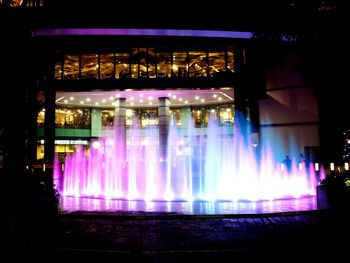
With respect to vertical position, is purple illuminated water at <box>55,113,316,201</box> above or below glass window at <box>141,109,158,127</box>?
below

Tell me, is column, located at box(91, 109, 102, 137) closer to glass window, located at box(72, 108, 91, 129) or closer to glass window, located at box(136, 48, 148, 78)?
glass window, located at box(72, 108, 91, 129)

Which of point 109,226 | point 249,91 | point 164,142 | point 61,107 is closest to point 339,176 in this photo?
point 109,226

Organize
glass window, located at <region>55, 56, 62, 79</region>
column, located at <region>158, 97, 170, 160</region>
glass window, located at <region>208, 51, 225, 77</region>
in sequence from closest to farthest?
glass window, located at <region>208, 51, 225, 77</region>
glass window, located at <region>55, 56, 62, 79</region>
column, located at <region>158, 97, 170, 160</region>

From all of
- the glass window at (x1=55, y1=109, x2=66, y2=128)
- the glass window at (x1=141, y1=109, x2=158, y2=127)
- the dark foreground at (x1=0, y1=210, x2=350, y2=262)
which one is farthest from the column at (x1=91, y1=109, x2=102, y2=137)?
the dark foreground at (x1=0, y1=210, x2=350, y2=262)

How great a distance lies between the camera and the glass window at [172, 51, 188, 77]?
76.7 feet

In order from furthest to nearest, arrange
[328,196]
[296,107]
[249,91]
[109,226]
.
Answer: [249,91]
[296,107]
[328,196]
[109,226]

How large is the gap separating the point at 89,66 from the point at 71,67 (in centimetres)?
163

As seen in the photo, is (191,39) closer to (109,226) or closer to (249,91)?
(249,91)

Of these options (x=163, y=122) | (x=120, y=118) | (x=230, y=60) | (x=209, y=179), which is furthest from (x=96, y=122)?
(x=209, y=179)

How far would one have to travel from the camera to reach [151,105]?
33500 millimetres

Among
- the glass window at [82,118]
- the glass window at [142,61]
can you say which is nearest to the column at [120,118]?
the glass window at [142,61]

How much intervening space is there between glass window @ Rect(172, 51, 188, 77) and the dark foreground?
1710cm

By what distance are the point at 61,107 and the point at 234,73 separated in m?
20.8

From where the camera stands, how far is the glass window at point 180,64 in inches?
921
